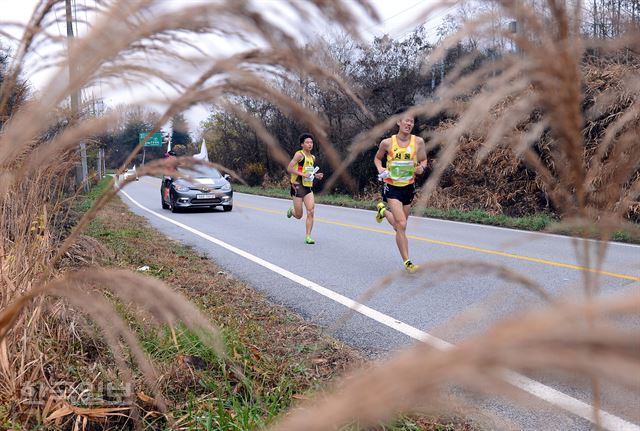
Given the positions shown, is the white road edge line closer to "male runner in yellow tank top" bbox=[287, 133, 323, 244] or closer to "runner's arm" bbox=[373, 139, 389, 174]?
"male runner in yellow tank top" bbox=[287, 133, 323, 244]

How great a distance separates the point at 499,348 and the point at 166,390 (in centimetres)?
284

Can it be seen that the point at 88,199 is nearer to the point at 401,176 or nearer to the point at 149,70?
the point at 401,176

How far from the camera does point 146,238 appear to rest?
404 inches

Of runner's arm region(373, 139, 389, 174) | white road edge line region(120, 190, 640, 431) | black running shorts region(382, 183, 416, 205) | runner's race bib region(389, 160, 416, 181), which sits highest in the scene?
runner's arm region(373, 139, 389, 174)

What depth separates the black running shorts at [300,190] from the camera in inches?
407

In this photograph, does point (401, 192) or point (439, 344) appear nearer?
point (439, 344)

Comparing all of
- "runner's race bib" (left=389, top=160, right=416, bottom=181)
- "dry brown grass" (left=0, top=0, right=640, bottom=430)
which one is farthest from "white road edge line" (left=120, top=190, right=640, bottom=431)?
"runner's race bib" (left=389, top=160, right=416, bottom=181)

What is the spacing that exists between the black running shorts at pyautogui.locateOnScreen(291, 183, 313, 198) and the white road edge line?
1475 millimetres

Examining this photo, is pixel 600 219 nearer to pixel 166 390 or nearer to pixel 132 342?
pixel 132 342

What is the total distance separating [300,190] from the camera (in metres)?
10.4

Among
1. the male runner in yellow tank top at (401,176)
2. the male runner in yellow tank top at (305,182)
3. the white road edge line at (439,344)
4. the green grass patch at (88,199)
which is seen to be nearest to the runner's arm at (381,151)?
the male runner in yellow tank top at (401,176)

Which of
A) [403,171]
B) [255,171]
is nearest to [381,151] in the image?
[403,171]

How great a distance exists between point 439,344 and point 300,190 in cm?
978

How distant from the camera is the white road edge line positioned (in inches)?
29.5
